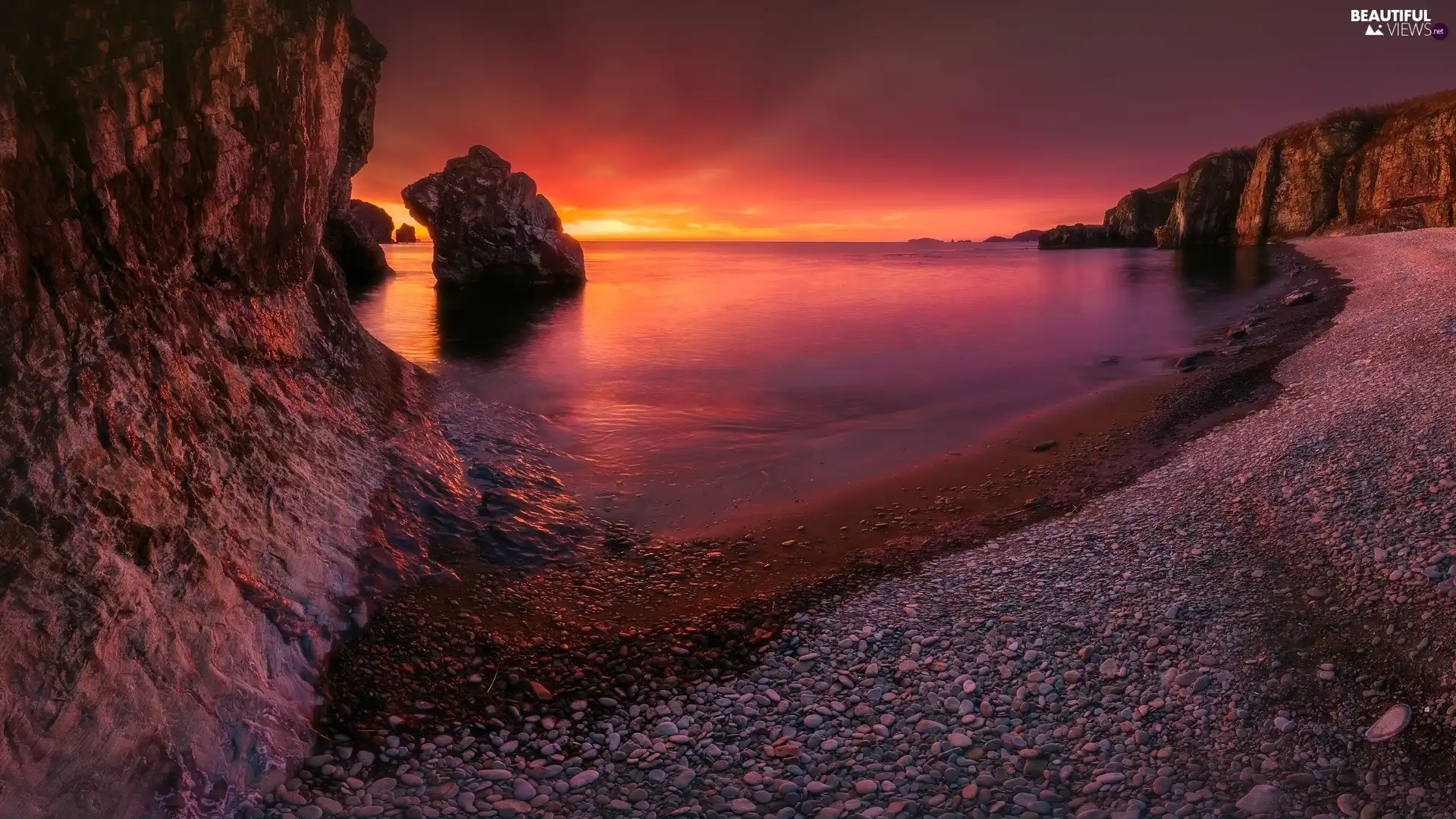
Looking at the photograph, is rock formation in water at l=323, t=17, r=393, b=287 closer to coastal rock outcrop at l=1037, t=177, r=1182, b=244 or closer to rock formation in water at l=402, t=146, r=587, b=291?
rock formation in water at l=402, t=146, r=587, b=291

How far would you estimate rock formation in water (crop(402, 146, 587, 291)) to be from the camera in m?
45.2

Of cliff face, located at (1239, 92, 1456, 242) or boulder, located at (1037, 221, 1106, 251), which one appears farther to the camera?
boulder, located at (1037, 221, 1106, 251)

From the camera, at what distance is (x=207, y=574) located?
677 cm

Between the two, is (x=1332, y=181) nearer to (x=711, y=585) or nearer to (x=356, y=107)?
(x=356, y=107)

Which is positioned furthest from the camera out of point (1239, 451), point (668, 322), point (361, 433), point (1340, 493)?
point (668, 322)

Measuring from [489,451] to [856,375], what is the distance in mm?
15359

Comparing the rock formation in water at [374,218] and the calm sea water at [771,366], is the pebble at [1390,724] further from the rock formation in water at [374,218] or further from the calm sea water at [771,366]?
the rock formation in water at [374,218]

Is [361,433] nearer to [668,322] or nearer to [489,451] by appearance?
[489,451]

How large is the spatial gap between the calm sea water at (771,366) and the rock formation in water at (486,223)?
164 inches

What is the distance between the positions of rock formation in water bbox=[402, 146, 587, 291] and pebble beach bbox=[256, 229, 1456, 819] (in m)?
43.0

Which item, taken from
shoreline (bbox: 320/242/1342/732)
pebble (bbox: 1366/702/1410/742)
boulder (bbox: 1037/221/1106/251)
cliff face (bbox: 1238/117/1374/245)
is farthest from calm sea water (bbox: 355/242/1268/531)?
boulder (bbox: 1037/221/1106/251)

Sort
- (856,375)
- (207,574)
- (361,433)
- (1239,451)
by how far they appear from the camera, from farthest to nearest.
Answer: (856,375), (1239,451), (361,433), (207,574)

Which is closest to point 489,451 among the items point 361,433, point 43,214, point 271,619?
point 361,433

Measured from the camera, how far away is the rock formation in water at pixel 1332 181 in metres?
60.2
